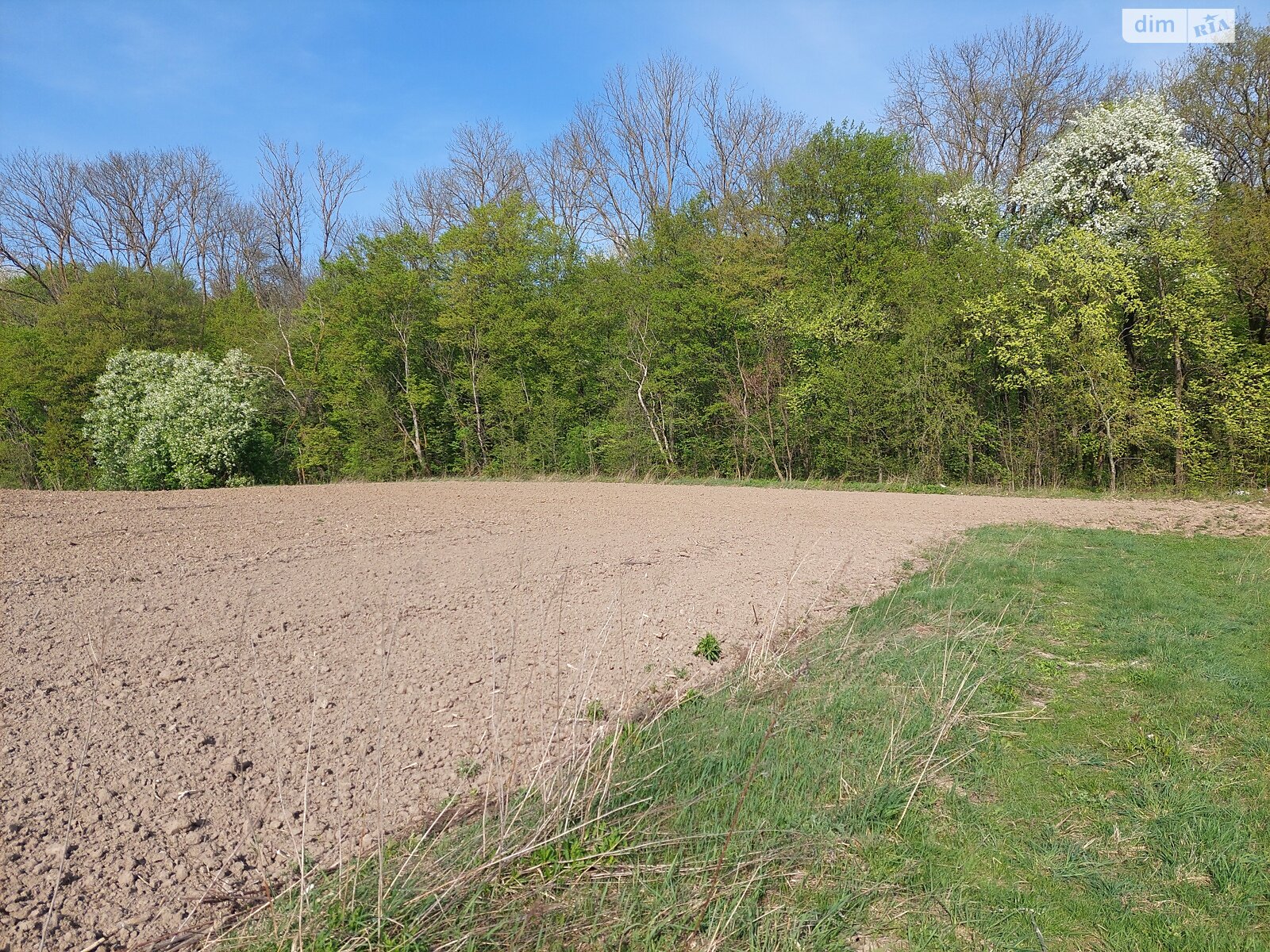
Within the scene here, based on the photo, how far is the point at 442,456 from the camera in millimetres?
27781

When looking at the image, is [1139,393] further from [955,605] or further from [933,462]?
[955,605]

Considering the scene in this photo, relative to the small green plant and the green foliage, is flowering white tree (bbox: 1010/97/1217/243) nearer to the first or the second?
the green foliage

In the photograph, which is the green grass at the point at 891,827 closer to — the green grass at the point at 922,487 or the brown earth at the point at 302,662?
the brown earth at the point at 302,662

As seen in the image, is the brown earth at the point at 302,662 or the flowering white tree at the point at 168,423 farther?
the flowering white tree at the point at 168,423

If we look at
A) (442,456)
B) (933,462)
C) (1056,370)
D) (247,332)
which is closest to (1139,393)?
(1056,370)

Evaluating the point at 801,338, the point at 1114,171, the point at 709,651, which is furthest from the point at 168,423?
the point at 1114,171

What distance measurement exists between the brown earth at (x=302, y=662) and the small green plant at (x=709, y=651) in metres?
0.08

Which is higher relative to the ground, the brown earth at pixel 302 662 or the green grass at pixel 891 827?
the brown earth at pixel 302 662

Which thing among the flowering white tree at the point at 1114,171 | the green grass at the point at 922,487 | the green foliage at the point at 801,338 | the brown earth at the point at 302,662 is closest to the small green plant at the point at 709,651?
the brown earth at the point at 302,662

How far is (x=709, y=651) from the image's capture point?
17.1 ft

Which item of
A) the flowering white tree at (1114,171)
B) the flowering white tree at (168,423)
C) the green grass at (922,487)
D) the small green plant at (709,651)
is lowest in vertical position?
the small green plant at (709,651)

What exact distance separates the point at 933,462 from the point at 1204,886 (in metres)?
16.7

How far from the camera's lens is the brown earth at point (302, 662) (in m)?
2.91

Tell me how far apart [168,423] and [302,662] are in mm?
23810
